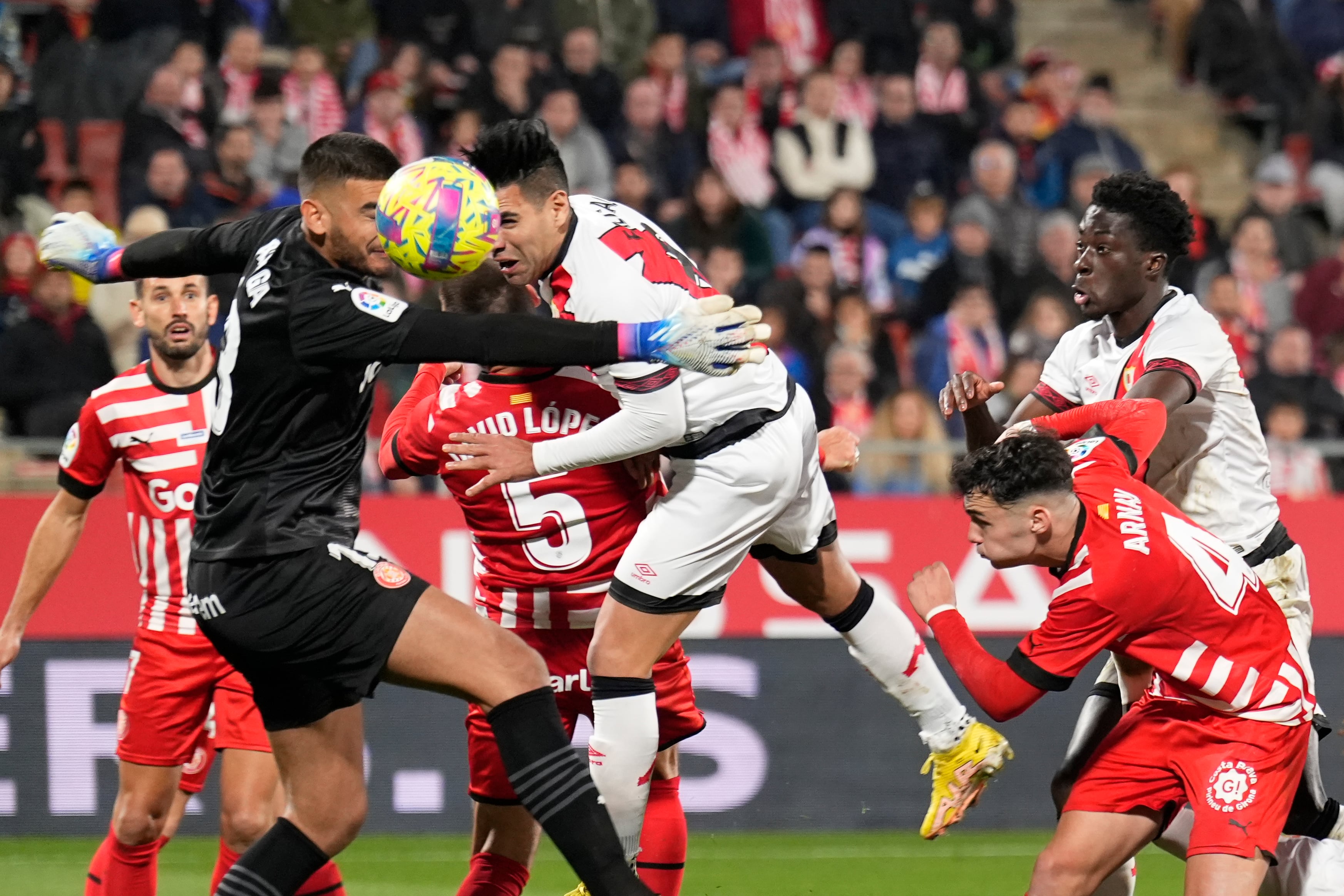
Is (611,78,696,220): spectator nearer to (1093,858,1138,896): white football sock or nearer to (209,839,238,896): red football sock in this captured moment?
(209,839,238,896): red football sock

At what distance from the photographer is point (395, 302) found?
14.1 feet

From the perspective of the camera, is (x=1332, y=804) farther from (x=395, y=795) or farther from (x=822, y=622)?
(x=395, y=795)

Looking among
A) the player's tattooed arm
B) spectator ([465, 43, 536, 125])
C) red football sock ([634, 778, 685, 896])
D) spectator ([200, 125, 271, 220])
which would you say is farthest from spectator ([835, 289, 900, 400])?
the player's tattooed arm

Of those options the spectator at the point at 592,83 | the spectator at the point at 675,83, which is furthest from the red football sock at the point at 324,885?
the spectator at the point at 675,83

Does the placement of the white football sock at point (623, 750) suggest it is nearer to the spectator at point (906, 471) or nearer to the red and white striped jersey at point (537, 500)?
the red and white striped jersey at point (537, 500)

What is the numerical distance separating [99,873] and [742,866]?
9.78 feet

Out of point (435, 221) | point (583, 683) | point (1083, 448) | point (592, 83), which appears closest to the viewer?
point (435, 221)

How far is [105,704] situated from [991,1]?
33.0 ft

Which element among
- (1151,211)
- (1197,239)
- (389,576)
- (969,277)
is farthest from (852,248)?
(389,576)

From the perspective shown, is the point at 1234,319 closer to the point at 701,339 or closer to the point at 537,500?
the point at 537,500

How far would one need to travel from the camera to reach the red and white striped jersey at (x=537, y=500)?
5.39 m

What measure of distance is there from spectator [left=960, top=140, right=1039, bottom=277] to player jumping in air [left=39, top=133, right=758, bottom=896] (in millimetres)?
8702

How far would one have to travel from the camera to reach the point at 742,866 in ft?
25.2

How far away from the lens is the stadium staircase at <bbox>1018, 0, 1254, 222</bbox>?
15.6m
